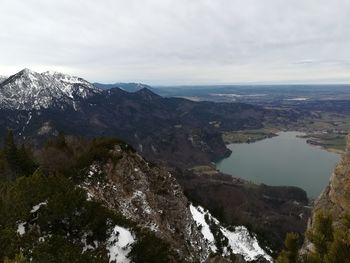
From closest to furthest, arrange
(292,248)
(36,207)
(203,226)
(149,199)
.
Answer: (292,248) < (36,207) < (149,199) < (203,226)

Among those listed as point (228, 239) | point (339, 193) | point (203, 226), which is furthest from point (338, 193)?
point (228, 239)

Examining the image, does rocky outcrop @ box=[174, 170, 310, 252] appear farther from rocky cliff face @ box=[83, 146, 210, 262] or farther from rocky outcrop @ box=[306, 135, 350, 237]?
rocky outcrop @ box=[306, 135, 350, 237]

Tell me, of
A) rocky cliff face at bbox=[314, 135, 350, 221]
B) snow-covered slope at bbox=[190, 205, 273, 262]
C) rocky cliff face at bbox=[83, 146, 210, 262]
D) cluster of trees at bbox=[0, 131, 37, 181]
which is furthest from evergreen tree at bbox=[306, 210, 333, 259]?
cluster of trees at bbox=[0, 131, 37, 181]

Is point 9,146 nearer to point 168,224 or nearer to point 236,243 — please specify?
point 168,224

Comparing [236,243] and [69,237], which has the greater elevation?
[69,237]

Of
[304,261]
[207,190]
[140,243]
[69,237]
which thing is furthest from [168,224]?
[207,190]

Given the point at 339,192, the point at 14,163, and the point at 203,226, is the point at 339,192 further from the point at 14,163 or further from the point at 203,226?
the point at 14,163
